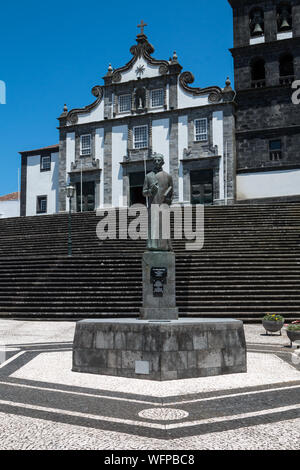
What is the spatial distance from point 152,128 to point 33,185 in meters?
9.80

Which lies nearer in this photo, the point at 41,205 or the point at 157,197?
the point at 157,197

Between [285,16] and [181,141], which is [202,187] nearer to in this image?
[181,141]

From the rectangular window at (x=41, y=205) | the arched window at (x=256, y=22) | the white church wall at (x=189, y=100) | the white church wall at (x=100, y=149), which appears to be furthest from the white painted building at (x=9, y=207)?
the arched window at (x=256, y=22)

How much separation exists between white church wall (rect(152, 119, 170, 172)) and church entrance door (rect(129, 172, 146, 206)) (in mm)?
1902

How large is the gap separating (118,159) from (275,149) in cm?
1017

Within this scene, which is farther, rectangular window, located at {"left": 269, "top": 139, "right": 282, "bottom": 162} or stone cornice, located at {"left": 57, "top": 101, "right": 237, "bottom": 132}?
stone cornice, located at {"left": 57, "top": 101, "right": 237, "bottom": 132}

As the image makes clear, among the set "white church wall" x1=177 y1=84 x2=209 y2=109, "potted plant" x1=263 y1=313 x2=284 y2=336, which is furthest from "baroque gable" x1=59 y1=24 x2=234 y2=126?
"potted plant" x1=263 y1=313 x2=284 y2=336

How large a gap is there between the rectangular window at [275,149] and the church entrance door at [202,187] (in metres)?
3.86

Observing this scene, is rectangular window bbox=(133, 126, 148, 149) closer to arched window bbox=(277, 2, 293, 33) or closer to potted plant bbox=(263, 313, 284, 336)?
arched window bbox=(277, 2, 293, 33)

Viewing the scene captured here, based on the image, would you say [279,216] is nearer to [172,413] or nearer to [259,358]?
[259,358]

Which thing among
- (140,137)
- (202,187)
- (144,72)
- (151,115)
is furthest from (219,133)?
(144,72)

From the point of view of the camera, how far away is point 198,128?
31.3 meters

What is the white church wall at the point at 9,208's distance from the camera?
38.9 meters

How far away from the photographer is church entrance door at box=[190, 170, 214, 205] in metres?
30.6
